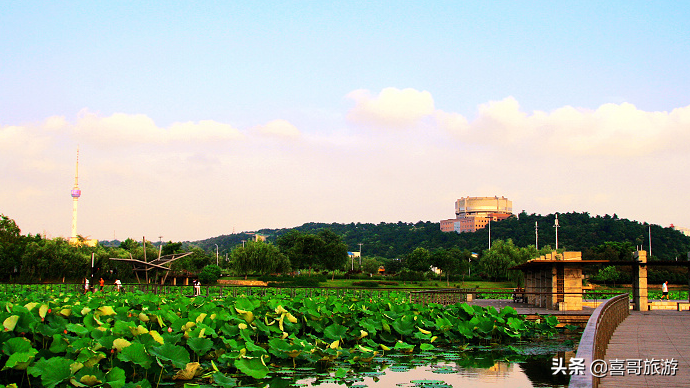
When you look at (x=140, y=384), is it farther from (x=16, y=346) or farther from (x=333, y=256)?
(x=333, y=256)

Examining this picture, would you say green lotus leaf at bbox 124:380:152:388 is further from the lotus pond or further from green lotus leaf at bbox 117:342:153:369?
green lotus leaf at bbox 117:342:153:369

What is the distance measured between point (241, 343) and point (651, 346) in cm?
824

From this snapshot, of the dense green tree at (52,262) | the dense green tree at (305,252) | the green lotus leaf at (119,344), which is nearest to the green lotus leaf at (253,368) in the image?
the green lotus leaf at (119,344)

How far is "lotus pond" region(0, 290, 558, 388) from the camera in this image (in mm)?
8477

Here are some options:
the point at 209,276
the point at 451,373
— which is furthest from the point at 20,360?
the point at 209,276

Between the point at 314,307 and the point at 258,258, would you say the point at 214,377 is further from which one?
the point at 258,258

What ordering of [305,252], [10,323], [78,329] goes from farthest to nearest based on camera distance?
[305,252] < [78,329] < [10,323]

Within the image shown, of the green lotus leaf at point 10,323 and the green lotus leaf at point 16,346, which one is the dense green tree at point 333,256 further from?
the green lotus leaf at point 16,346

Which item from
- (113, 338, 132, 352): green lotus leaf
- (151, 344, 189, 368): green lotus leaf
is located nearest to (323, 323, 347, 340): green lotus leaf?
(151, 344, 189, 368): green lotus leaf

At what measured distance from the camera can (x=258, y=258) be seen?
70188 millimetres

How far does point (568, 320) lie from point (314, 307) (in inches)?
409

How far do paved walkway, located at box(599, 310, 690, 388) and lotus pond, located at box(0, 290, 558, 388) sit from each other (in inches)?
82.7

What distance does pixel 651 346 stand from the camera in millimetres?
12875

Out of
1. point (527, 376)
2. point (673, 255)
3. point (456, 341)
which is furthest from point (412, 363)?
point (673, 255)
